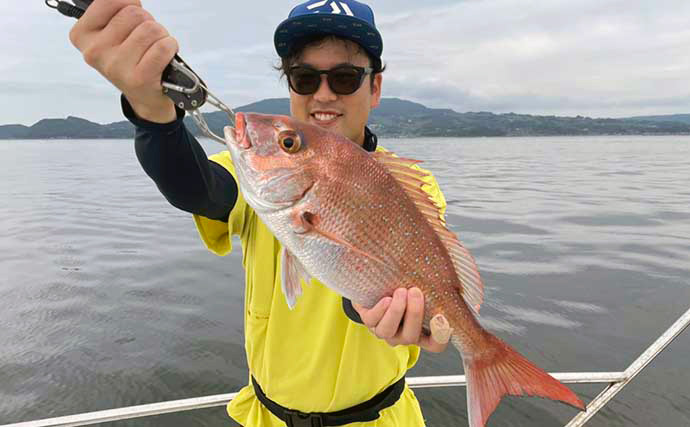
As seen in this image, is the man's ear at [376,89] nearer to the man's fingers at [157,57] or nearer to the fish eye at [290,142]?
the fish eye at [290,142]

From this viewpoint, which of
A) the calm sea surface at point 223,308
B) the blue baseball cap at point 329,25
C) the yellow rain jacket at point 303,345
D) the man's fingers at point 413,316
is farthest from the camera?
the calm sea surface at point 223,308

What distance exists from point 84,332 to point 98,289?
6.75 feet

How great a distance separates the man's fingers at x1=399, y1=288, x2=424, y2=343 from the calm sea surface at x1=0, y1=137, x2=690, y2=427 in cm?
441

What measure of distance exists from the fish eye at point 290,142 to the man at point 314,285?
0.40 m

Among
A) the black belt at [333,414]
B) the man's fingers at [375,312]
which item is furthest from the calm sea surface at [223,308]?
the man's fingers at [375,312]

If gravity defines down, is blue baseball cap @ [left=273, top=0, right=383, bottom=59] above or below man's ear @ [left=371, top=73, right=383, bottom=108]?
above

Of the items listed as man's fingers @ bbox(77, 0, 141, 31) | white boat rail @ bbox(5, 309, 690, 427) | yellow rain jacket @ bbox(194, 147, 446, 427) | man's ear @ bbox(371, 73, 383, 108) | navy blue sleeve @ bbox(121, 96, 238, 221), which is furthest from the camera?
white boat rail @ bbox(5, 309, 690, 427)

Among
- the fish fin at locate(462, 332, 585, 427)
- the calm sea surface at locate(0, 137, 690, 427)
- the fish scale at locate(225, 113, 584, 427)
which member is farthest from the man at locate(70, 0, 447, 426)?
the calm sea surface at locate(0, 137, 690, 427)

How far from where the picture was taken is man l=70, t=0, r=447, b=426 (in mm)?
1864

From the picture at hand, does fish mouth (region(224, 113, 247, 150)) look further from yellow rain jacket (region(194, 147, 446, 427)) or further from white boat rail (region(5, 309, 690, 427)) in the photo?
white boat rail (region(5, 309, 690, 427))

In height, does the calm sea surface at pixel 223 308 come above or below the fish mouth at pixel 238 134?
below

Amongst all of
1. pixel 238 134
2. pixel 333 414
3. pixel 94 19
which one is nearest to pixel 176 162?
pixel 238 134

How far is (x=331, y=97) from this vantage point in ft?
8.58

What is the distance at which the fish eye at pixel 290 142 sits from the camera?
6.13 ft
